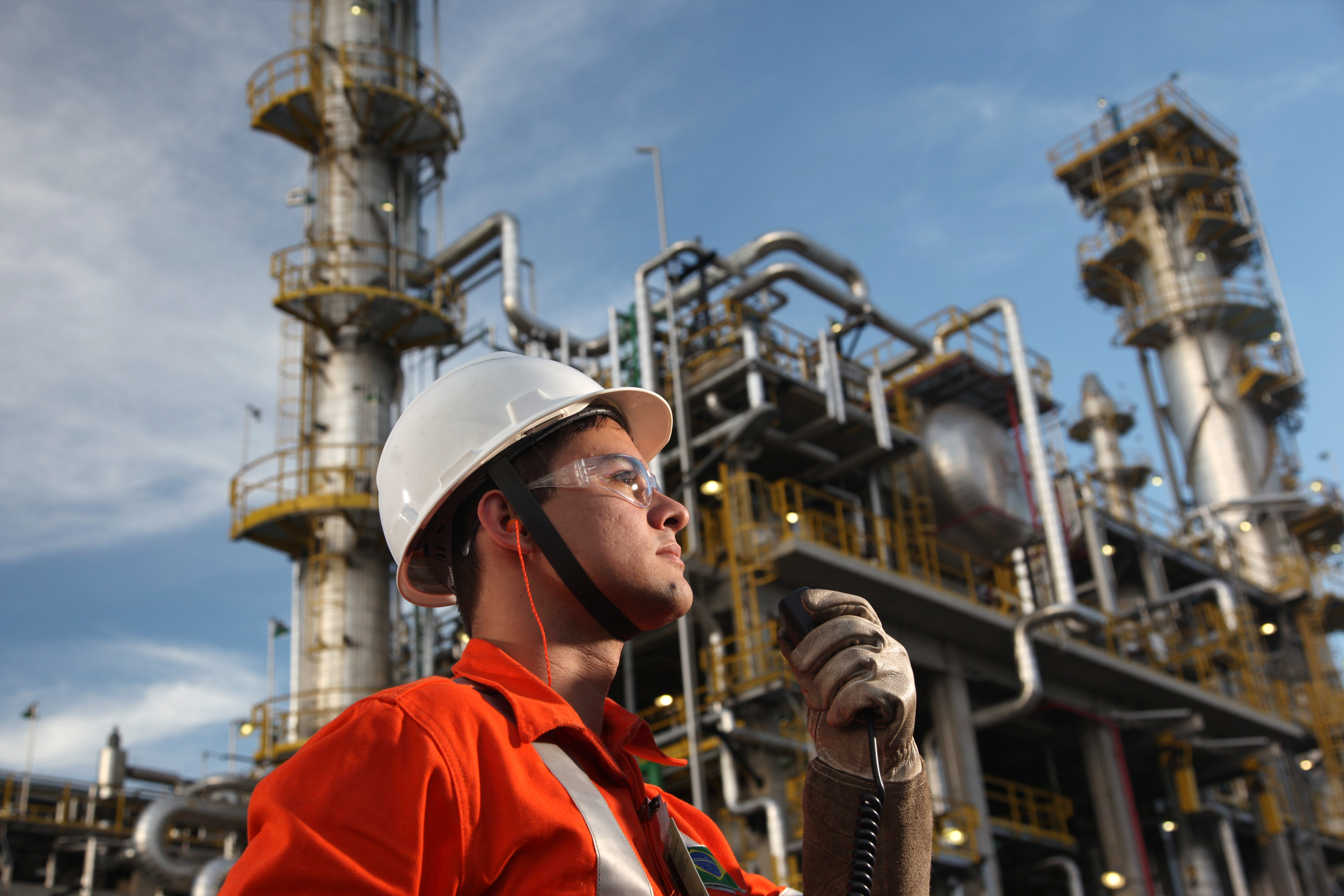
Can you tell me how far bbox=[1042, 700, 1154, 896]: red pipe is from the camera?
2219cm

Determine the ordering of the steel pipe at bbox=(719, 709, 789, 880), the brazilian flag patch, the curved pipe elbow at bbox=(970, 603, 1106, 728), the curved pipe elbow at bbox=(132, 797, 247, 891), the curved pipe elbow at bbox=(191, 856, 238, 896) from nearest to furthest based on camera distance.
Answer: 1. the brazilian flag patch
2. the steel pipe at bbox=(719, 709, 789, 880)
3. the curved pipe elbow at bbox=(191, 856, 238, 896)
4. the curved pipe elbow at bbox=(132, 797, 247, 891)
5. the curved pipe elbow at bbox=(970, 603, 1106, 728)

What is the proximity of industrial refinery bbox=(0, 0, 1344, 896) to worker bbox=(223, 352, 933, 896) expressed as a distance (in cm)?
1384

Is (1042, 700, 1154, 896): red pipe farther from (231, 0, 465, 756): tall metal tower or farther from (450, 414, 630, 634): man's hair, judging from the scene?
(450, 414, 630, 634): man's hair

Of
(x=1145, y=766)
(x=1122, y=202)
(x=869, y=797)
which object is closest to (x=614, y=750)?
(x=869, y=797)

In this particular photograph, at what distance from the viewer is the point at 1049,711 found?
2491 centimetres

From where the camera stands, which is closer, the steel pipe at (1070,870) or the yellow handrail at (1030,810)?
the steel pipe at (1070,870)

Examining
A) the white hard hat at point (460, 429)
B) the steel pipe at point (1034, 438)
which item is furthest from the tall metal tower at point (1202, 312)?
the white hard hat at point (460, 429)

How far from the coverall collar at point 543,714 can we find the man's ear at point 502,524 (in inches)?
9.0

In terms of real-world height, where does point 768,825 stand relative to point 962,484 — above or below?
below

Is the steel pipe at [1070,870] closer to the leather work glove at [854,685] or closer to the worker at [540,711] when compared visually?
the worker at [540,711]

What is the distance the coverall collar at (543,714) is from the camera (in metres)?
2.26

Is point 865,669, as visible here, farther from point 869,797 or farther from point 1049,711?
point 1049,711

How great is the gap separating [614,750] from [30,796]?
78.7 ft

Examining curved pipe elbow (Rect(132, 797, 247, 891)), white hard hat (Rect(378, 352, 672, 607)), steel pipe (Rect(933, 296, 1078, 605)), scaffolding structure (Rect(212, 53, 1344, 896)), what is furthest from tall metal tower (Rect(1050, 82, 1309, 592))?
white hard hat (Rect(378, 352, 672, 607))
